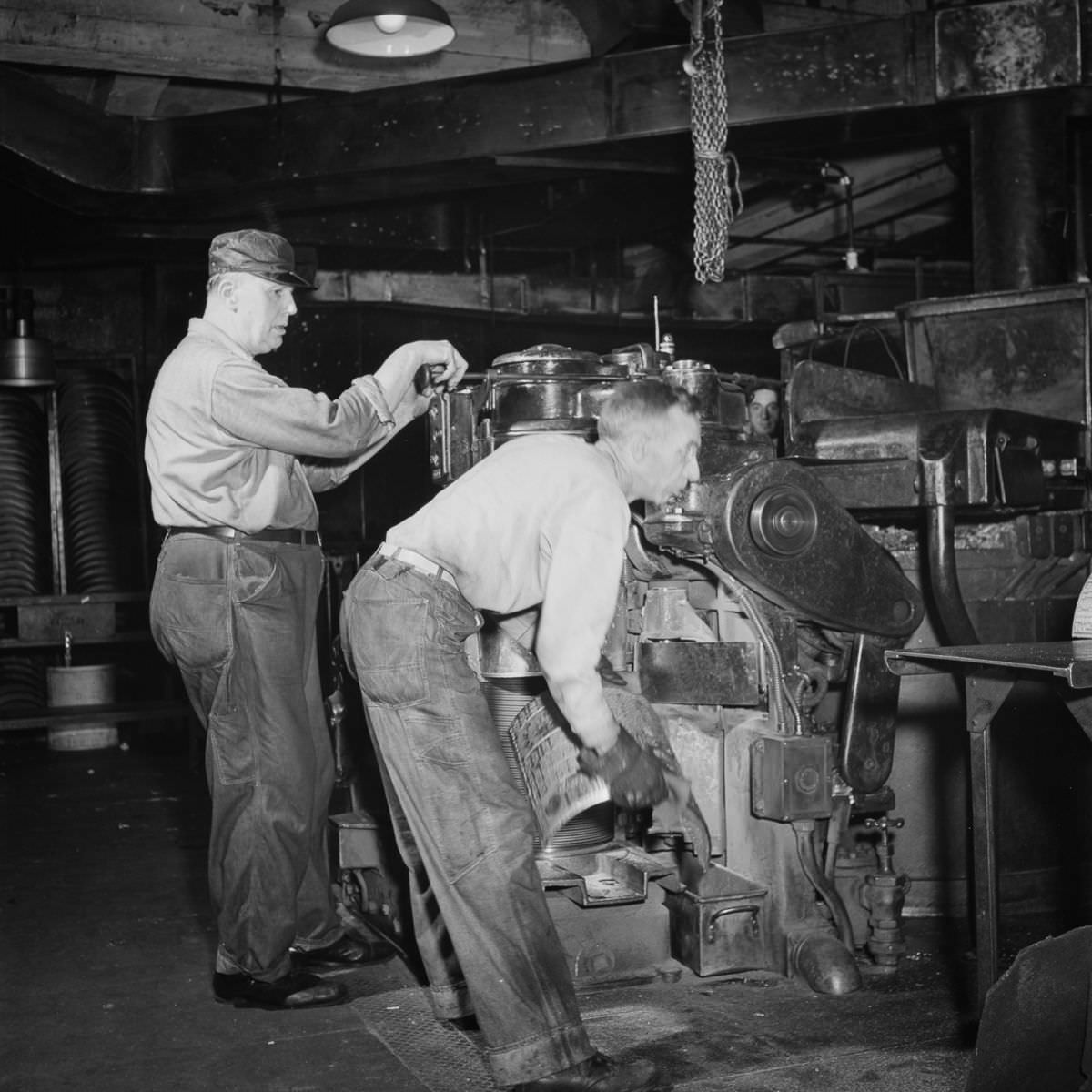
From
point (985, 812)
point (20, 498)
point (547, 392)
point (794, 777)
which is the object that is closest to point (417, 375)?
point (547, 392)

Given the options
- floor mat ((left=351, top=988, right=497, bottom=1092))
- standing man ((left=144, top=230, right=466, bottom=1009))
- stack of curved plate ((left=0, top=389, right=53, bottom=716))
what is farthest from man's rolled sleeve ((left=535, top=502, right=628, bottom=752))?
stack of curved plate ((left=0, top=389, right=53, bottom=716))

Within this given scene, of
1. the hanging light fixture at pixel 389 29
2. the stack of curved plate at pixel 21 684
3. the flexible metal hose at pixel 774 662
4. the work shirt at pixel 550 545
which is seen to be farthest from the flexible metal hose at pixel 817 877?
the stack of curved plate at pixel 21 684

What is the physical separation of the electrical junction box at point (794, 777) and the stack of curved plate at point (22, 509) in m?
5.00

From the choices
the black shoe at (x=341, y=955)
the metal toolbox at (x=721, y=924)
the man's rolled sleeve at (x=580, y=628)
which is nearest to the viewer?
the man's rolled sleeve at (x=580, y=628)

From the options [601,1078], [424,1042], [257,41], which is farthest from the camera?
[257,41]

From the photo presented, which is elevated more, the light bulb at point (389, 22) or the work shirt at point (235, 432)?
the light bulb at point (389, 22)

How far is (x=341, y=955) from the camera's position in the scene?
3.18 m

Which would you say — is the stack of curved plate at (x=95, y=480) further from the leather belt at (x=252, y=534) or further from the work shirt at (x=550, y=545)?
the work shirt at (x=550, y=545)

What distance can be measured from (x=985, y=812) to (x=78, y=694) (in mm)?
5538

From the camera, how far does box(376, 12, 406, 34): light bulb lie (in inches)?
177

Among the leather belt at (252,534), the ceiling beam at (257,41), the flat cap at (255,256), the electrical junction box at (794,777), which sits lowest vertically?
the electrical junction box at (794,777)

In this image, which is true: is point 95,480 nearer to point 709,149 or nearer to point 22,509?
point 22,509

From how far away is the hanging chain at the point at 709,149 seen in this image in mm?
4031

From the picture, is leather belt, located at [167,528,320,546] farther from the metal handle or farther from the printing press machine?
the metal handle
